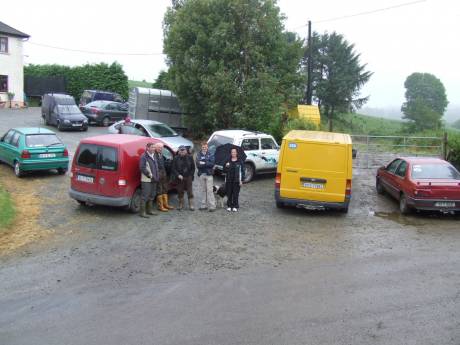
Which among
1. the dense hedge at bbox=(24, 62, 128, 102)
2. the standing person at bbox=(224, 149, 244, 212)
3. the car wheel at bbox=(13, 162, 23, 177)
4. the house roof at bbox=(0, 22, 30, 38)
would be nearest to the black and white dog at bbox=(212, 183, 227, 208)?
the standing person at bbox=(224, 149, 244, 212)

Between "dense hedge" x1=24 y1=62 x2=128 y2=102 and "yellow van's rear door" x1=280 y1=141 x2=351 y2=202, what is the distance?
34375 millimetres

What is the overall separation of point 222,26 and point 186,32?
2237mm

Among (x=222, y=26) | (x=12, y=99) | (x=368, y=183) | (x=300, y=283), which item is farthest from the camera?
(x=12, y=99)

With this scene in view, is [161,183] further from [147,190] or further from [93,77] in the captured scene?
[93,77]

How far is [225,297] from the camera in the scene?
22.5 feet

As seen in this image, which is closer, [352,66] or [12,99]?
[12,99]

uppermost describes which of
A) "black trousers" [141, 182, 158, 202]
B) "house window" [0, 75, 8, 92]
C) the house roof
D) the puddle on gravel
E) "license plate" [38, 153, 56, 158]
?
the house roof

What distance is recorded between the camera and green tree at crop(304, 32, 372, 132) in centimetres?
5875

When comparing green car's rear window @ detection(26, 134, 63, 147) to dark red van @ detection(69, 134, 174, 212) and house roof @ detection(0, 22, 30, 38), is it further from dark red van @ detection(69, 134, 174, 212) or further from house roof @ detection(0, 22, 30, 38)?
house roof @ detection(0, 22, 30, 38)

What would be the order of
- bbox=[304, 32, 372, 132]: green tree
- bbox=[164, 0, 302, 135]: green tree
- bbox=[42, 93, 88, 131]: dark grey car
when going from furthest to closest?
bbox=[304, 32, 372, 132]: green tree, bbox=[42, 93, 88, 131]: dark grey car, bbox=[164, 0, 302, 135]: green tree

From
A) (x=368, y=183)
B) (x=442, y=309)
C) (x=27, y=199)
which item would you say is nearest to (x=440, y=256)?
(x=442, y=309)

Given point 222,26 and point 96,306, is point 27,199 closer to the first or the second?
point 96,306

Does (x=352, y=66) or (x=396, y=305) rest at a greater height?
(x=352, y=66)

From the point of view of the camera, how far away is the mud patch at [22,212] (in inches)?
387
